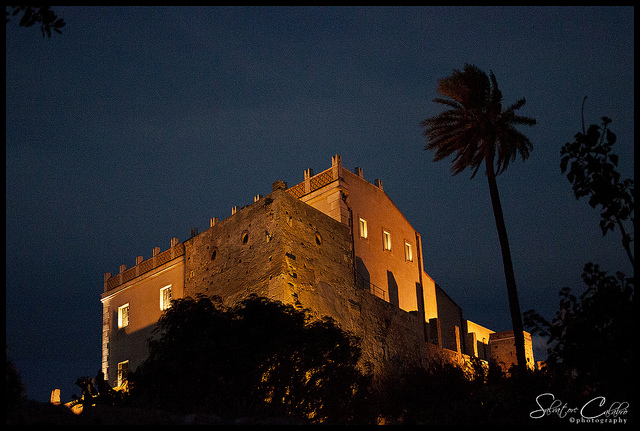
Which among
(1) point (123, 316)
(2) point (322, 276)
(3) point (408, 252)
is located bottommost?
(2) point (322, 276)

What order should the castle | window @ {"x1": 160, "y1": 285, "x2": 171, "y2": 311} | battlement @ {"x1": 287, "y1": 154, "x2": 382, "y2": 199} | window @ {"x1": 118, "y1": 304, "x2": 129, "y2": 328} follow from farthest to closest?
1. window @ {"x1": 118, "y1": 304, "x2": 129, "y2": 328}
2. window @ {"x1": 160, "y1": 285, "x2": 171, "y2": 311}
3. battlement @ {"x1": 287, "y1": 154, "x2": 382, "y2": 199}
4. the castle

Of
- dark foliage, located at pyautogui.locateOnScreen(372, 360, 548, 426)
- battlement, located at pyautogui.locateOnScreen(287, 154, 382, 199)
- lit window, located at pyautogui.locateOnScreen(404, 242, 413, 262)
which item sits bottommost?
dark foliage, located at pyautogui.locateOnScreen(372, 360, 548, 426)

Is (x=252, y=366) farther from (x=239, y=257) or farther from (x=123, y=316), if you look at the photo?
(x=123, y=316)

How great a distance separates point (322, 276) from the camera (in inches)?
868

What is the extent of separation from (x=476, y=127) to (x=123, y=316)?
20.0m

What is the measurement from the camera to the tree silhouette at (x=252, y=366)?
51.6 feet

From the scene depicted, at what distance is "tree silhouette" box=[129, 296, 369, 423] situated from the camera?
15.7 m

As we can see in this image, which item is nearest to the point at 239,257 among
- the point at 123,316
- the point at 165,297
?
the point at 165,297

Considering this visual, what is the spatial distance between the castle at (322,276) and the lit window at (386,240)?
Answer: 0.06 metres

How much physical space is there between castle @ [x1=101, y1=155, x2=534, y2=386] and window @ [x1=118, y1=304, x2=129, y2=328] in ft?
0.17

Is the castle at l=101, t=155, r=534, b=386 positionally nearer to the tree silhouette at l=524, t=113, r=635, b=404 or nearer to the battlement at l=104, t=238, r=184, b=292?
the battlement at l=104, t=238, r=184, b=292

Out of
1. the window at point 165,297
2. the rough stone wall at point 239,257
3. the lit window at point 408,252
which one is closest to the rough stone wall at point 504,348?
the lit window at point 408,252

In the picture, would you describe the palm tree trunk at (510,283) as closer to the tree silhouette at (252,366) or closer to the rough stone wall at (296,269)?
the rough stone wall at (296,269)

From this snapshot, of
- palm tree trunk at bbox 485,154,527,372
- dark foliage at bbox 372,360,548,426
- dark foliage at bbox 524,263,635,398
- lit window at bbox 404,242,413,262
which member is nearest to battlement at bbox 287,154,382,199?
lit window at bbox 404,242,413,262
